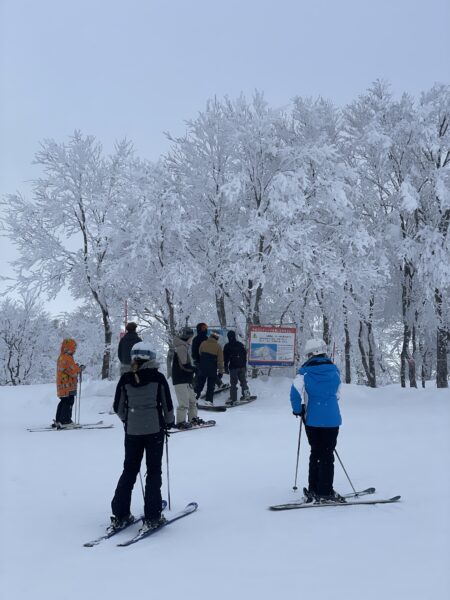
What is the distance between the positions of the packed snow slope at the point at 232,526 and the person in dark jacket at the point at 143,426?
11.2 inches

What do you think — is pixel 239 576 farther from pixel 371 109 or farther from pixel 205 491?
pixel 371 109

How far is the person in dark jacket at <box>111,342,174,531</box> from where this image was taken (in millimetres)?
5504

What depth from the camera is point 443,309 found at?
2230 cm

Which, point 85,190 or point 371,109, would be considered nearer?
point 371,109

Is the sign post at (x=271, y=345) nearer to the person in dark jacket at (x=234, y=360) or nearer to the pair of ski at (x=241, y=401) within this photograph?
the pair of ski at (x=241, y=401)

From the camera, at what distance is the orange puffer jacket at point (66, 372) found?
1195 cm

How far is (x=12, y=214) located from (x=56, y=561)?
23.3 metres

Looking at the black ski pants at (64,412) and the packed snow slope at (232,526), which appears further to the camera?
the black ski pants at (64,412)

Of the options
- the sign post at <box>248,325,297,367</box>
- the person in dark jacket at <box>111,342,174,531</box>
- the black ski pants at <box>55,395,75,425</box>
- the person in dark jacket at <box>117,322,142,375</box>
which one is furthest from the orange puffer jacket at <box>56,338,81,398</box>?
the person in dark jacket at <box>111,342,174,531</box>

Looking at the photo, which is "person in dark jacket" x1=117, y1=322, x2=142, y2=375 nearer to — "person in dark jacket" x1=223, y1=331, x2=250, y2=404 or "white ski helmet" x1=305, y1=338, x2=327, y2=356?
"person in dark jacket" x1=223, y1=331, x2=250, y2=404

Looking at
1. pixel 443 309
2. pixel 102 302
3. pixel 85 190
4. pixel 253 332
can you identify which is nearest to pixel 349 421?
pixel 253 332

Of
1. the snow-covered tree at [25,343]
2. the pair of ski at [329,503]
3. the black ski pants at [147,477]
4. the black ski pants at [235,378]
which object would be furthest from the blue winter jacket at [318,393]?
the snow-covered tree at [25,343]

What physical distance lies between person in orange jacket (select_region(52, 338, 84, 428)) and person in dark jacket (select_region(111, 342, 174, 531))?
21.5 feet

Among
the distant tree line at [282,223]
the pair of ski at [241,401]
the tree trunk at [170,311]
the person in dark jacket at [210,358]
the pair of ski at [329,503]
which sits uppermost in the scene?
the distant tree line at [282,223]
